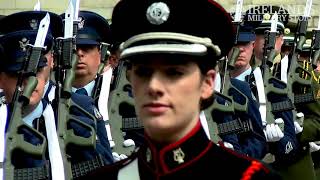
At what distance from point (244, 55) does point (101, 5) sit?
10.5 meters

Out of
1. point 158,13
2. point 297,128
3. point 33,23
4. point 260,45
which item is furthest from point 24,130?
point 260,45

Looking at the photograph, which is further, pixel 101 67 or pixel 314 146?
pixel 314 146

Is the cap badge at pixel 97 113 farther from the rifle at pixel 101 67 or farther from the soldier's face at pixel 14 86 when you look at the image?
the soldier's face at pixel 14 86

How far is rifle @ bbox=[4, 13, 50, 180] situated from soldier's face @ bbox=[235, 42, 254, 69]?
261cm

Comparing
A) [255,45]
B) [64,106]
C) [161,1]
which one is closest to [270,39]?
[255,45]

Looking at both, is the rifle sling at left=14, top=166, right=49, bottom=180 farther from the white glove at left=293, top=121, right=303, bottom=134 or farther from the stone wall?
the stone wall

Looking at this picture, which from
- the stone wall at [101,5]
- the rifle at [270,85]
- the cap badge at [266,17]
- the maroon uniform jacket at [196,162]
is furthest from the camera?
the stone wall at [101,5]

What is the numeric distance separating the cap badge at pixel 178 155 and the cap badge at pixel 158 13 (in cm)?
41

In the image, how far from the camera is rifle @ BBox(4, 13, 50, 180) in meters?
4.67

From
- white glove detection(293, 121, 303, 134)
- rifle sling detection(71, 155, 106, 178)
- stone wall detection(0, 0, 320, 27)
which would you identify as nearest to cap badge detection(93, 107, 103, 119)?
rifle sling detection(71, 155, 106, 178)

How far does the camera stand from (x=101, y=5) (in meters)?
17.6

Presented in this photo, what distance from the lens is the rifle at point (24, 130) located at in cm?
467

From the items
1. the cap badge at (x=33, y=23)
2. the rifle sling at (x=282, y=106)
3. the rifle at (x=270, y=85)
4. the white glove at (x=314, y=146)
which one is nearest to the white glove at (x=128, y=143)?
the cap badge at (x=33, y=23)

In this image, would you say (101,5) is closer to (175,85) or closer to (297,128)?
(297,128)
